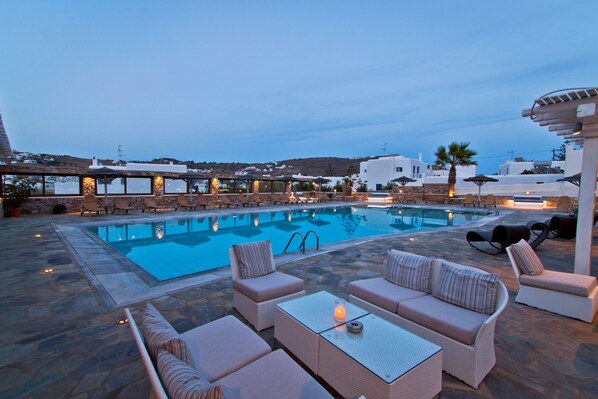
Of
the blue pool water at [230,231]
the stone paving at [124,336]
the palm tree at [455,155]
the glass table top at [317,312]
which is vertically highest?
the palm tree at [455,155]

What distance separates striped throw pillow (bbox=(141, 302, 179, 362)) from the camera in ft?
4.33

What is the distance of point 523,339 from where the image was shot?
2787 mm

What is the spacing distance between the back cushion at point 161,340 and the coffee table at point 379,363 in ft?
3.53

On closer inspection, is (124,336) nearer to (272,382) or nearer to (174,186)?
(272,382)

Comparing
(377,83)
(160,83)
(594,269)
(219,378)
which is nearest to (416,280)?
(219,378)

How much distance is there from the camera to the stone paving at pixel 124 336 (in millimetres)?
2080

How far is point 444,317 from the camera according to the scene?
2402 millimetres

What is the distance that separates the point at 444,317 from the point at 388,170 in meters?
36.6

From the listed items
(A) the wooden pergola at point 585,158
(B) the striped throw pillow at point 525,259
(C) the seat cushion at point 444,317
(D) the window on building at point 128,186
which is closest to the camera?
(C) the seat cushion at point 444,317

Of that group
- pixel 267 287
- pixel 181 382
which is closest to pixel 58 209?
pixel 267 287

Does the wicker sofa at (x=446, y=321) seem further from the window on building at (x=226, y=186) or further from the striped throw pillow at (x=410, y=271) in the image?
the window on building at (x=226, y=186)

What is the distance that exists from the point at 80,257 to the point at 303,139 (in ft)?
171

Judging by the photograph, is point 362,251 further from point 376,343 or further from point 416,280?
point 376,343

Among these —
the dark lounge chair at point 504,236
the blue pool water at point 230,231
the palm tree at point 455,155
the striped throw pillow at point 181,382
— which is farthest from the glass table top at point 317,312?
the palm tree at point 455,155
